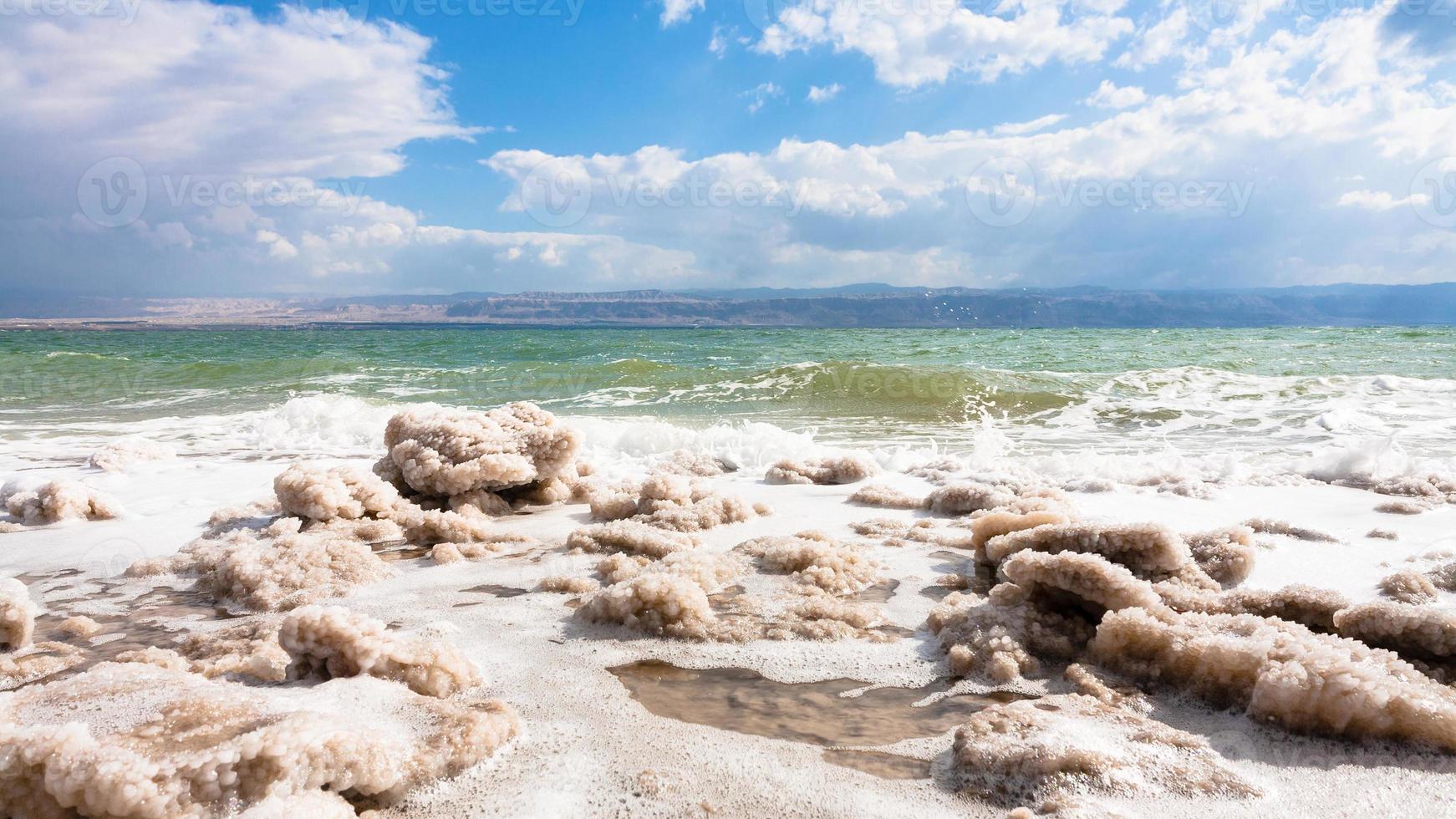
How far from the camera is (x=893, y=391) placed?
14414 millimetres

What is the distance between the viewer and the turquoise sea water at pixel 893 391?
9758 mm

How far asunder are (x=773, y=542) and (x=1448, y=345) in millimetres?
32357

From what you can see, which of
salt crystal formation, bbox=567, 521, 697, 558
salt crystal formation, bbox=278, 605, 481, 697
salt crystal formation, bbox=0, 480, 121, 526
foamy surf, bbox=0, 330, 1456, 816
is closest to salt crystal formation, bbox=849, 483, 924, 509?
foamy surf, bbox=0, 330, 1456, 816

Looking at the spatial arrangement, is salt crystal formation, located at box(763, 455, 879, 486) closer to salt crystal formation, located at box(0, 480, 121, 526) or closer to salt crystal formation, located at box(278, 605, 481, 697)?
salt crystal formation, located at box(278, 605, 481, 697)

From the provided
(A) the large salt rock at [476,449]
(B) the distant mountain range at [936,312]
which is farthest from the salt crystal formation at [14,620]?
(B) the distant mountain range at [936,312]

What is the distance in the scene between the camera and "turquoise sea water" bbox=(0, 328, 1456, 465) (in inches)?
384

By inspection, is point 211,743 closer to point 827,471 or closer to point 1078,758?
point 1078,758

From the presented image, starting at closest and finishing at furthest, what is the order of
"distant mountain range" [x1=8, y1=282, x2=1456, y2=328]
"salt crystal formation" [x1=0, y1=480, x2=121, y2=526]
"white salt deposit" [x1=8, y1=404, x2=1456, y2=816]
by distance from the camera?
1. "white salt deposit" [x1=8, y1=404, x2=1456, y2=816]
2. "salt crystal formation" [x1=0, y1=480, x2=121, y2=526]
3. "distant mountain range" [x1=8, y1=282, x2=1456, y2=328]

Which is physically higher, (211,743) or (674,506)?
(211,743)

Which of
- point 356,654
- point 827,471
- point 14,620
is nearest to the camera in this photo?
point 356,654

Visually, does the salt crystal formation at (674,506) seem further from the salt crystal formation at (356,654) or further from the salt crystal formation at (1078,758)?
the salt crystal formation at (1078,758)

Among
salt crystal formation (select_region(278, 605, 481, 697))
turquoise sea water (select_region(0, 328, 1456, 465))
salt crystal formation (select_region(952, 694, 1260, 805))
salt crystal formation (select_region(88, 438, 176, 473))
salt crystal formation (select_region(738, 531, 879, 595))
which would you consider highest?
salt crystal formation (select_region(278, 605, 481, 697))

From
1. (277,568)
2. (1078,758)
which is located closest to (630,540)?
(277,568)

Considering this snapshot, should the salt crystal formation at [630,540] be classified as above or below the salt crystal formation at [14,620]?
below
